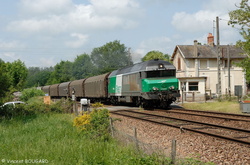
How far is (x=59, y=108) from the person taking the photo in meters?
19.0

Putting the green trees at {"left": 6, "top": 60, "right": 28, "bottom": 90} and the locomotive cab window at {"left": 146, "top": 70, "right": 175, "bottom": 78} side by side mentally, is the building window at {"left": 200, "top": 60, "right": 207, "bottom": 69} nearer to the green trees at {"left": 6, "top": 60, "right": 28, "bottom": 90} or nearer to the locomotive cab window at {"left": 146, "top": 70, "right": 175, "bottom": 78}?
the locomotive cab window at {"left": 146, "top": 70, "right": 175, "bottom": 78}

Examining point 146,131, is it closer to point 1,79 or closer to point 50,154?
point 50,154

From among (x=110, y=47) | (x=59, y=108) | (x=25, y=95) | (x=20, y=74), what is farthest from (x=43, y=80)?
(x=59, y=108)

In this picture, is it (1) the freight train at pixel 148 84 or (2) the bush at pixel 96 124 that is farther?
(1) the freight train at pixel 148 84

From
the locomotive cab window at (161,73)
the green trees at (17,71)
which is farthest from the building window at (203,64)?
the green trees at (17,71)

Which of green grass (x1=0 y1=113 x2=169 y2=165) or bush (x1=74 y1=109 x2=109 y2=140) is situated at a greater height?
bush (x1=74 y1=109 x2=109 y2=140)

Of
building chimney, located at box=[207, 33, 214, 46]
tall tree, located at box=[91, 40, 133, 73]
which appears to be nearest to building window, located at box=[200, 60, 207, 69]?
building chimney, located at box=[207, 33, 214, 46]

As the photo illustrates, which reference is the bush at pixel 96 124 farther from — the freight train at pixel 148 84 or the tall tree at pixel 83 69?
the tall tree at pixel 83 69

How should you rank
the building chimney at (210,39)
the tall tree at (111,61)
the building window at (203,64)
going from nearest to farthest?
the building window at (203,64) < the building chimney at (210,39) < the tall tree at (111,61)

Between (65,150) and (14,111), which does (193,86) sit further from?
(65,150)

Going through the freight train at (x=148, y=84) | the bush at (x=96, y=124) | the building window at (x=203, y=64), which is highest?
the building window at (x=203, y=64)

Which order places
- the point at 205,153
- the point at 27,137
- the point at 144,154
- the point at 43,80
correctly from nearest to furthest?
the point at 144,154 < the point at 205,153 < the point at 27,137 < the point at 43,80

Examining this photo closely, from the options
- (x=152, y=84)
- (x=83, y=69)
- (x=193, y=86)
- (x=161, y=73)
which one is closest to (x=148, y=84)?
(x=152, y=84)

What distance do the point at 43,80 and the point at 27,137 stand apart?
137m
